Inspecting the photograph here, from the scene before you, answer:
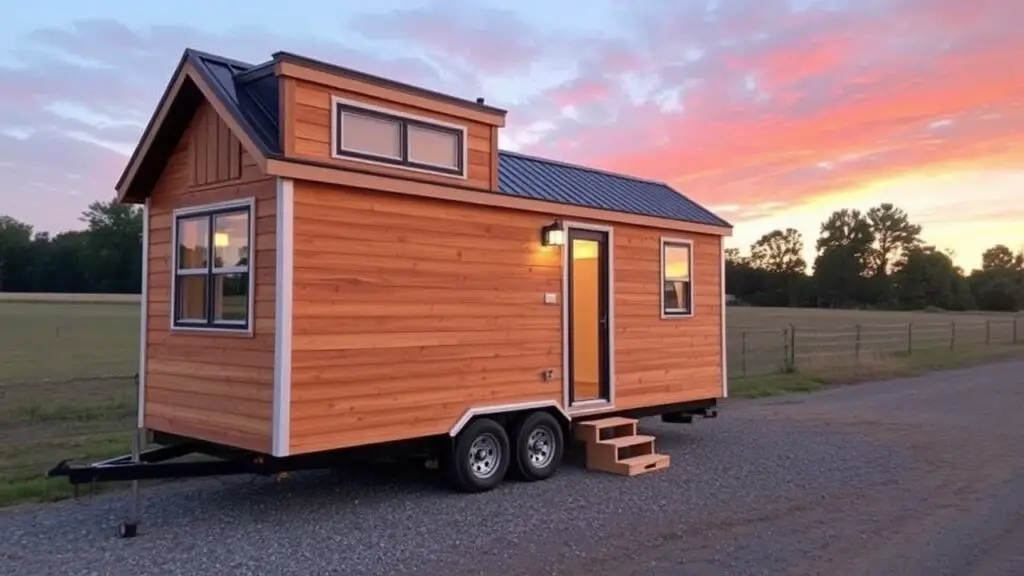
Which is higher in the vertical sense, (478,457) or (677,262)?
(677,262)

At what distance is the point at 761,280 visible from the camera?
107 metres

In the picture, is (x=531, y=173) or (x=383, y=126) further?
(x=531, y=173)

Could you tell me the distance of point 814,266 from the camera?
349ft

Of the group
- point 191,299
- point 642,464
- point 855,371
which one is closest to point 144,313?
point 191,299

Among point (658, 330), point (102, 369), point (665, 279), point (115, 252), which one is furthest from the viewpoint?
point (115, 252)

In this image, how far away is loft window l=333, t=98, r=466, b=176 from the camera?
7.71m

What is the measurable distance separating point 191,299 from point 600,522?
420 centimetres

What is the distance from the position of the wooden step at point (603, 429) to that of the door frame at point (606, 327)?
6.7 inches

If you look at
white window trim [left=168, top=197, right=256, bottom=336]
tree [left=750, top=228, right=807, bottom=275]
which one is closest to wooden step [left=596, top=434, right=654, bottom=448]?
white window trim [left=168, top=197, right=256, bottom=336]

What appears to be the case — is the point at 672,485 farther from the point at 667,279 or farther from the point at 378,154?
the point at 378,154

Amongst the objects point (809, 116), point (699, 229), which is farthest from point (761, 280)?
point (699, 229)

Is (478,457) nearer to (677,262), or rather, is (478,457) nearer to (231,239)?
(231,239)

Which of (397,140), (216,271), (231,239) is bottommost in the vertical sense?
(216,271)

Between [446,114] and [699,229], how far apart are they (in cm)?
441
